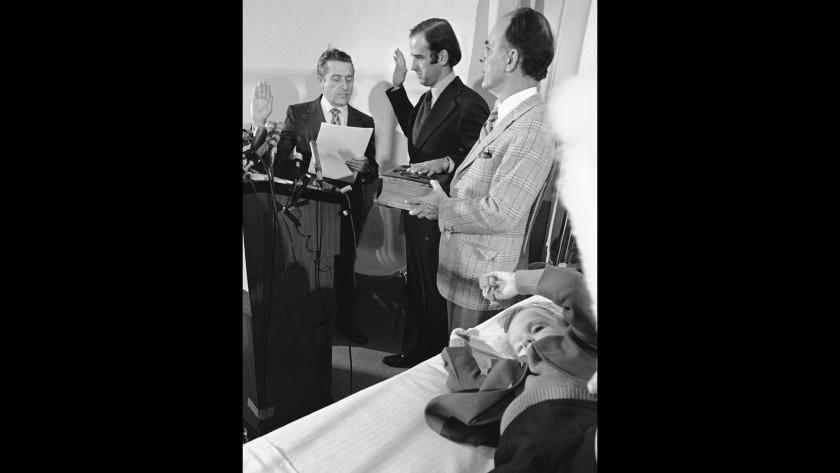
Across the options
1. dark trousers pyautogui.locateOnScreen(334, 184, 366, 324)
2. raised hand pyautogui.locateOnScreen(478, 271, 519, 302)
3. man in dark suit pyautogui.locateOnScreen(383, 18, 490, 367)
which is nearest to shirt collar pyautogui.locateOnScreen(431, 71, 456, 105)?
man in dark suit pyautogui.locateOnScreen(383, 18, 490, 367)

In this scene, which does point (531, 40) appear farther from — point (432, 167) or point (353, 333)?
point (353, 333)

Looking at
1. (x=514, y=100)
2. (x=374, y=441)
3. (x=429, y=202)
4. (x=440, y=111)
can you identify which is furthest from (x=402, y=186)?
(x=374, y=441)

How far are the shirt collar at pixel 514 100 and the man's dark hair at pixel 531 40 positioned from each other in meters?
0.03

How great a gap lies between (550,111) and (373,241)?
0.43 metres

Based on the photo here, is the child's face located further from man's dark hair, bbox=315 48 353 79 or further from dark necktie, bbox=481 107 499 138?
man's dark hair, bbox=315 48 353 79

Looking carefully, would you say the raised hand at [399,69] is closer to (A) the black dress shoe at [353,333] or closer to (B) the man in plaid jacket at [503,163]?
(B) the man in plaid jacket at [503,163]

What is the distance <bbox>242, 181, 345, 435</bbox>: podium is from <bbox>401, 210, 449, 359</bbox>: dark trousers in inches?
6.1

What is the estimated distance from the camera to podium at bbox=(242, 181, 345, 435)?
105 centimetres

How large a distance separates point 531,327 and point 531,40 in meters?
0.57

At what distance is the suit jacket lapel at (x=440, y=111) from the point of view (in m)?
1.14

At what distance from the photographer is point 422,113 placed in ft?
3.73

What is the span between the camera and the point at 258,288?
107 centimetres

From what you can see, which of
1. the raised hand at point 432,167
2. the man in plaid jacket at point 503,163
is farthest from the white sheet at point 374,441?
the raised hand at point 432,167
